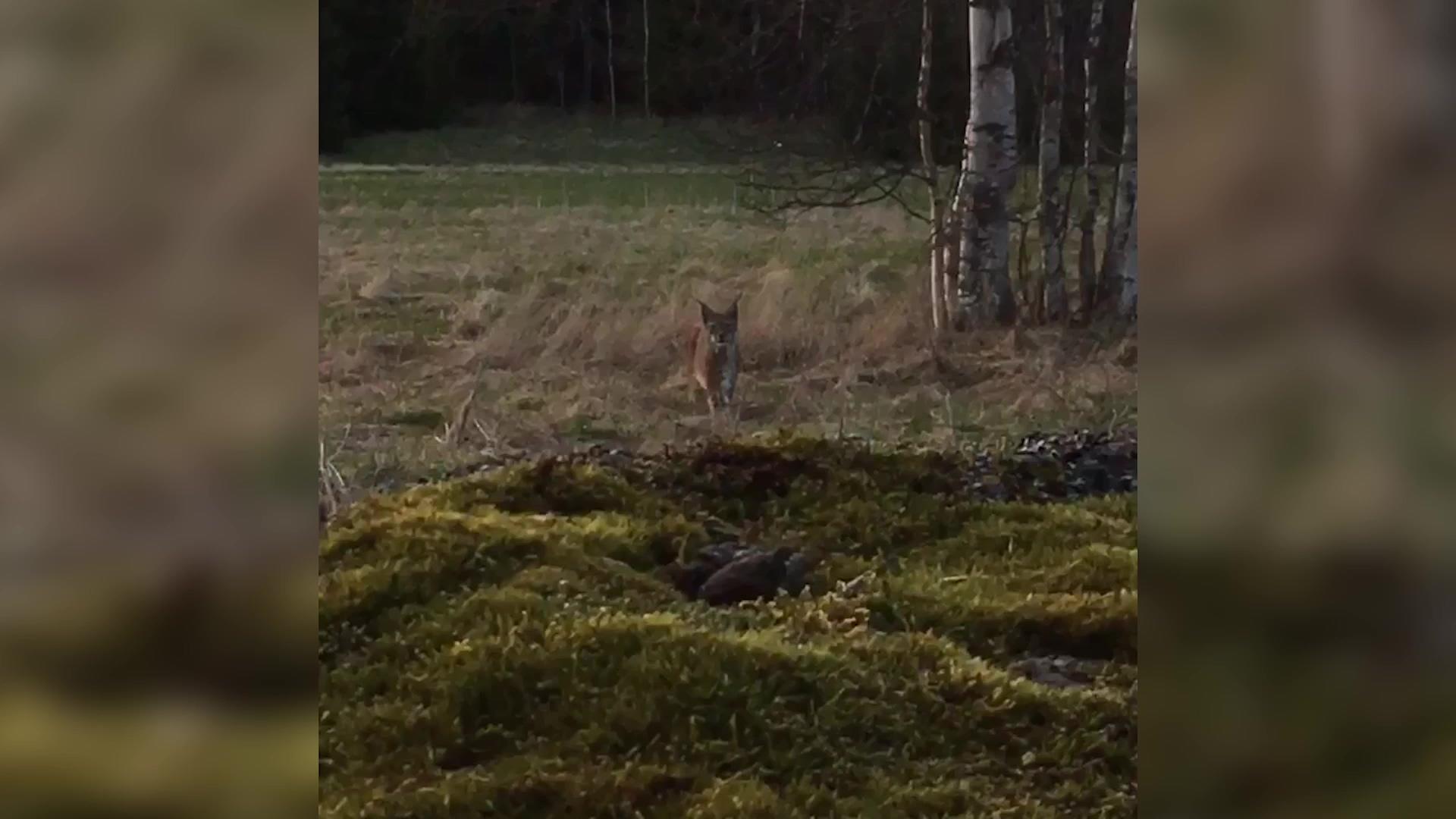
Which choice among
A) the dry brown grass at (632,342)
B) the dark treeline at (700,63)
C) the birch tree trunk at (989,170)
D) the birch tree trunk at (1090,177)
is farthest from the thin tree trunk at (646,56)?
the birch tree trunk at (1090,177)

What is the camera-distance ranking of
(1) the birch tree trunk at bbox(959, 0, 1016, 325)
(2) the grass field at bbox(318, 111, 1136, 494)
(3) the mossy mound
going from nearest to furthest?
(3) the mossy mound, (2) the grass field at bbox(318, 111, 1136, 494), (1) the birch tree trunk at bbox(959, 0, 1016, 325)

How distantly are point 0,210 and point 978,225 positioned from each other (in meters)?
0.92

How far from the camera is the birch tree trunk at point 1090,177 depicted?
140 cm

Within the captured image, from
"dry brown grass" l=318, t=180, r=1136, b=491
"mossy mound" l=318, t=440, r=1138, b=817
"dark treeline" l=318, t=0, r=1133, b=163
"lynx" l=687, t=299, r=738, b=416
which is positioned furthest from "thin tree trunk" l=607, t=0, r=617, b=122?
"mossy mound" l=318, t=440, r=1138, b=817

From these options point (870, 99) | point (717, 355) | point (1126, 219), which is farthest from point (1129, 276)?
point (717, 355)

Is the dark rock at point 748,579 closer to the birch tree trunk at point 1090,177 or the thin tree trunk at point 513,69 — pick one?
the birch tree trunk at point 1090,177

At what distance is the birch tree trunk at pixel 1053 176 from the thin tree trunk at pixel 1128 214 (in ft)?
0.19

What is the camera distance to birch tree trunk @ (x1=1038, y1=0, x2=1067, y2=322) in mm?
1418

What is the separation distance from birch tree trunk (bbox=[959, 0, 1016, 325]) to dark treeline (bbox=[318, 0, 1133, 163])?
0.01 m

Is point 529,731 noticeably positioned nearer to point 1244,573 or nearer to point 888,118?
point 1244,573

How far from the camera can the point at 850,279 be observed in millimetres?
1412

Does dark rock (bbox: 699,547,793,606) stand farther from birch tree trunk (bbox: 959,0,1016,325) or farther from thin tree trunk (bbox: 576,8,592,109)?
thin tree trunk (bbox: 576,8,592,109)

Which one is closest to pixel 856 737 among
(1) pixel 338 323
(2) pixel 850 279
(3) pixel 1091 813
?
(3) pixel 1091 813

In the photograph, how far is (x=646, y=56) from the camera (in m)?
1.37
